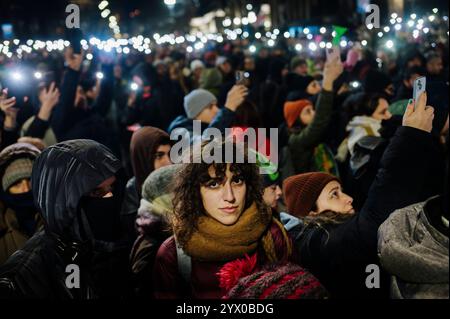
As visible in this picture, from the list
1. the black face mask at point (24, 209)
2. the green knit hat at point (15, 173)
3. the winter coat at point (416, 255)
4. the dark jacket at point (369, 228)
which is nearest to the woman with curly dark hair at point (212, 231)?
the dark jacket at point (369, 228)

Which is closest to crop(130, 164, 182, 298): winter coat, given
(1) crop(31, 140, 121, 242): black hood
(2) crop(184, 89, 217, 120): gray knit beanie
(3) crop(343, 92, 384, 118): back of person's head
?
(1) crop(31, 140, 121, 242): black hood

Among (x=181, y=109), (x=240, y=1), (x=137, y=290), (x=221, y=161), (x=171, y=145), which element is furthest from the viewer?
(x=240, y=1)

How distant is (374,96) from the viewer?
6551mm

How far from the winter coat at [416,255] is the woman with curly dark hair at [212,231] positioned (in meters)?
0.97

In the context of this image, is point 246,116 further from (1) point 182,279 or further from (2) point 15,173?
(1) point 182,279

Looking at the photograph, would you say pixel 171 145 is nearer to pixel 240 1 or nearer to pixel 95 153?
pixel 95 153

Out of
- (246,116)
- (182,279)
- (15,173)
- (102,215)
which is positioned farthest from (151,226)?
(246,116)

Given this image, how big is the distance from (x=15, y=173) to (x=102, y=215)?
127cm

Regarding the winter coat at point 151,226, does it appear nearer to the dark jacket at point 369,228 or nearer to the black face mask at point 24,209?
the black face mask at point 24,209

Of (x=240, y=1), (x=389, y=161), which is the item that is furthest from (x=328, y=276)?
(x=240, y=1)

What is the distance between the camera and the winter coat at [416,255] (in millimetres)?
1938

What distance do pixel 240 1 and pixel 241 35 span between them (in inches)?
1572

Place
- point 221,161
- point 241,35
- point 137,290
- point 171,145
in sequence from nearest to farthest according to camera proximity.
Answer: point 221,161 → point 137,290 → point 171,145 → point 241,35

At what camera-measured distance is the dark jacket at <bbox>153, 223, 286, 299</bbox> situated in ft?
9.79
